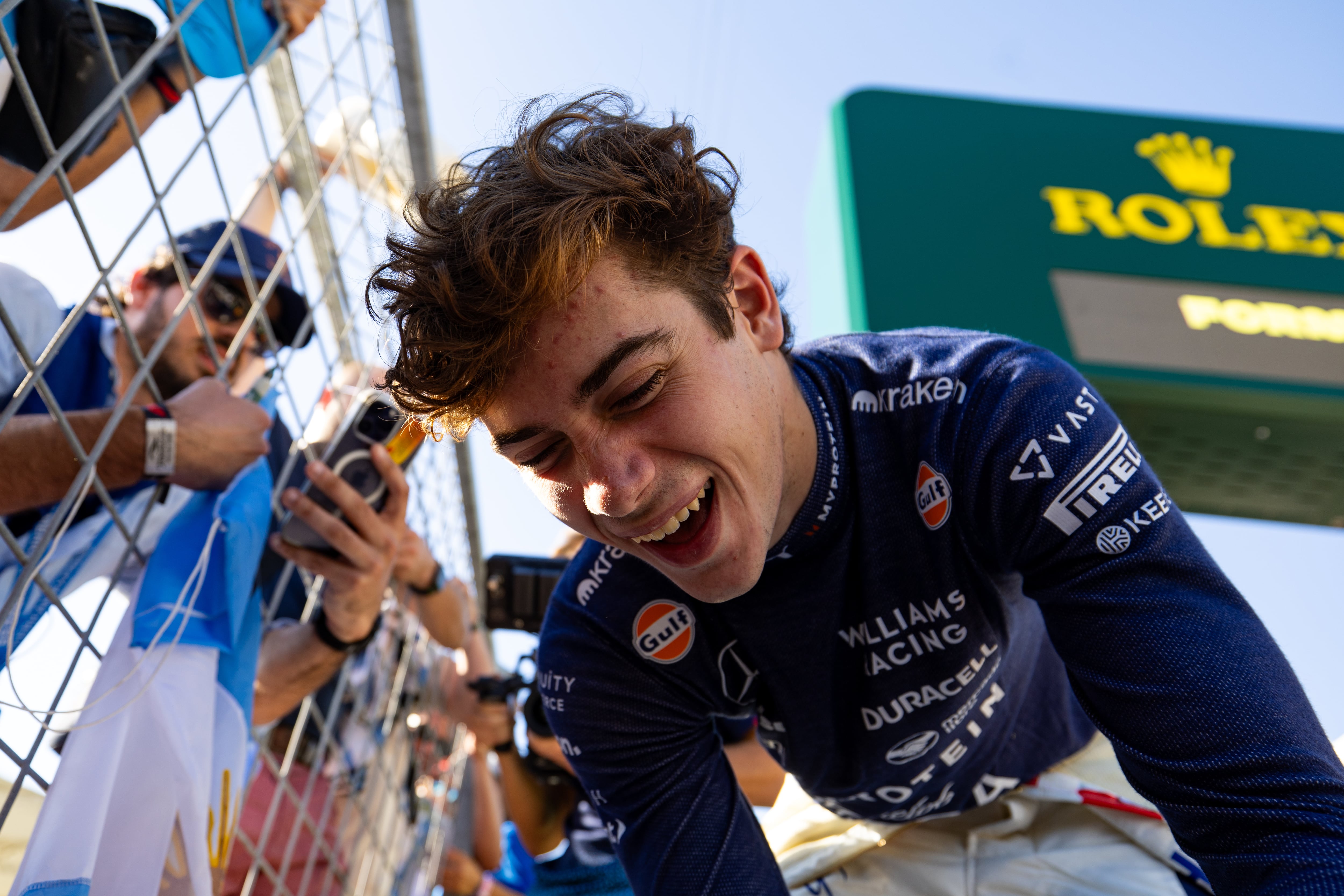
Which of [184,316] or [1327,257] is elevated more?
[184,316]

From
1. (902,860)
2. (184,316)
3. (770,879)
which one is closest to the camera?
(770,879)

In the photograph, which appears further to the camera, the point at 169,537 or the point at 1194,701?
the point at 169,537

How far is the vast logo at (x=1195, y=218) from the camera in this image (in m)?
2.12

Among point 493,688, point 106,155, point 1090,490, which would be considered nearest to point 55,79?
point 106,155

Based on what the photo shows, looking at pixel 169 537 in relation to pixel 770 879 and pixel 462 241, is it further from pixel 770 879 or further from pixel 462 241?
pixel 770 879

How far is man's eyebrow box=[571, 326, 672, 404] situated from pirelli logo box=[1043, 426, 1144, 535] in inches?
13.4

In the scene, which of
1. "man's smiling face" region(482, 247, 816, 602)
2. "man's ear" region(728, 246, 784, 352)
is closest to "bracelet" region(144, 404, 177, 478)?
"man's smiling face" region(482, 247, 816, 602)

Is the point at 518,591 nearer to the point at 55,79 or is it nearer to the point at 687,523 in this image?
the point at 687,523

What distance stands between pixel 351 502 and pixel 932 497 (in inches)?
27.8

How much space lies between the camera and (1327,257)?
6.91 ft

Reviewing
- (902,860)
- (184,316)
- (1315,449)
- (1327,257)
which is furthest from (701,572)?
(1327,257)

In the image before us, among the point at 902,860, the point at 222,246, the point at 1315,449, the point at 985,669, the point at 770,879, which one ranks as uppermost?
the point at 222,246

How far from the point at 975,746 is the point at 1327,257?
1.82 metres

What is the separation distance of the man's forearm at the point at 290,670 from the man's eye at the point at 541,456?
0.60 m
